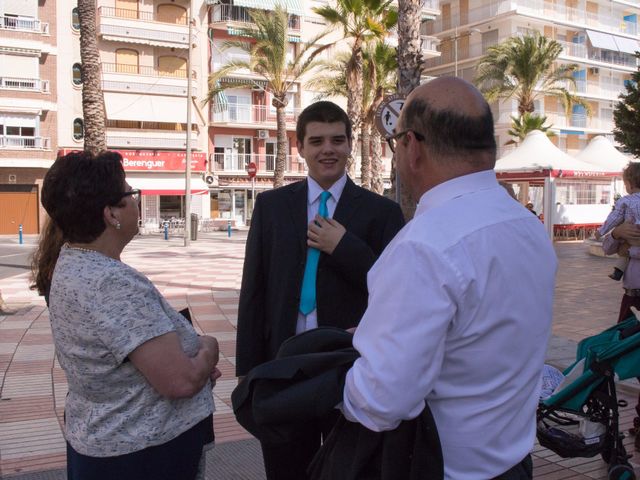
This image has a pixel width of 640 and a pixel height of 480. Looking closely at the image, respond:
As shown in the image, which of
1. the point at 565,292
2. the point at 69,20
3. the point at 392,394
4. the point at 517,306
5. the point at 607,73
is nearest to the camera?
the point at 392,394

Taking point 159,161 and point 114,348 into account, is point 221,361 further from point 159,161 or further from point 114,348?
point 159,161

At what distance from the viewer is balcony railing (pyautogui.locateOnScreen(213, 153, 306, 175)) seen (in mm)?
42188

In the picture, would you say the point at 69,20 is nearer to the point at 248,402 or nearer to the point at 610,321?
the point at 610,321

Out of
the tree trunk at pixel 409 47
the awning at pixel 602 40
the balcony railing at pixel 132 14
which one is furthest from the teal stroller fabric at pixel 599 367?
the awning at pixel 602 40

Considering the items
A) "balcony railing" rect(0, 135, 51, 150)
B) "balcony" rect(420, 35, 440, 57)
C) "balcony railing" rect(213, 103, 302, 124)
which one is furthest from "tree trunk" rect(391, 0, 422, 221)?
"balcony" rect(420, 35, 440, 57)

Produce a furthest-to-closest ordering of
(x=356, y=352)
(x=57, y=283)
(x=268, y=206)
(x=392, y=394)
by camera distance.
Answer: (x=268, y=206) → (x=57, y=283) → (x=356, y=352) → (x=392, y=394)

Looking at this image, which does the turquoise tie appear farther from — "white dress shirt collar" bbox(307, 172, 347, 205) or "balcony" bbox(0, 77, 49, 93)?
"balcony" bbox(0, 77, 49, 93)

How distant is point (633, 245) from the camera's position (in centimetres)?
471

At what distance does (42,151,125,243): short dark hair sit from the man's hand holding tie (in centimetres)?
82

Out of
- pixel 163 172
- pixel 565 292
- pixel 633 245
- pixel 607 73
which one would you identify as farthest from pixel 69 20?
pixel 607 73

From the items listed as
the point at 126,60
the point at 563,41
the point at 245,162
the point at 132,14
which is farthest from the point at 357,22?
the point at 563,41

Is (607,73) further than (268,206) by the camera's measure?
Yes

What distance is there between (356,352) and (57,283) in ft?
3.22

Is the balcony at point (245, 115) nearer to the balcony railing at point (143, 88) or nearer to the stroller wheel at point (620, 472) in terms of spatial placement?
the balcony railing at point (143, 88)
